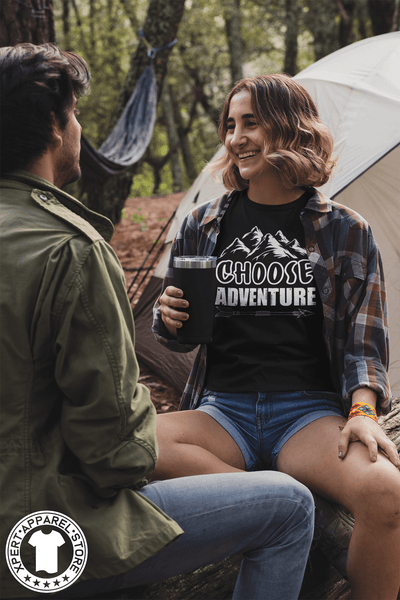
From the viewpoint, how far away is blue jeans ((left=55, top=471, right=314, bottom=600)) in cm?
129

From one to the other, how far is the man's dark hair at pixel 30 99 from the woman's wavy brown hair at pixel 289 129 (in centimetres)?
95

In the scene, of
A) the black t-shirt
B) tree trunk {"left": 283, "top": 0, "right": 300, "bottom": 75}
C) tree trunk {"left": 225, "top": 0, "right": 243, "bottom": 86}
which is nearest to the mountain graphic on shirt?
the black t-shirt

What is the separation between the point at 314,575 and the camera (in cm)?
184

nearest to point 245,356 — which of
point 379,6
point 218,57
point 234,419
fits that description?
point 234,419

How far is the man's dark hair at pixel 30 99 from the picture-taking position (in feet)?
3.80

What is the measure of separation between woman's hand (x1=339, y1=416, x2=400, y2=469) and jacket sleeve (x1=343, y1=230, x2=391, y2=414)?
5.8 inches

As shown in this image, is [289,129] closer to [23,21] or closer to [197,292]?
[197,292]

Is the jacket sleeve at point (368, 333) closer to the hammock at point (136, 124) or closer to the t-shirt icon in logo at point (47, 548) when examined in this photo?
the t-shirt icon in logo at point (47, 548)

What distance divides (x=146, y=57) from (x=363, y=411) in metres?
5.72

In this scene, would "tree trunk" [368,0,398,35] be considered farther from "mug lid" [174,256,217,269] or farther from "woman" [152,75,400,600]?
"mug lid" [174,256,217,269]

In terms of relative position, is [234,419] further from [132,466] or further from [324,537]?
A: [132,466]

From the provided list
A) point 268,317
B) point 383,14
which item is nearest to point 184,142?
point 383,14

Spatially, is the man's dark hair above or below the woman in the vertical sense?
above

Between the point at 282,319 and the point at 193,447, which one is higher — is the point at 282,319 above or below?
above
